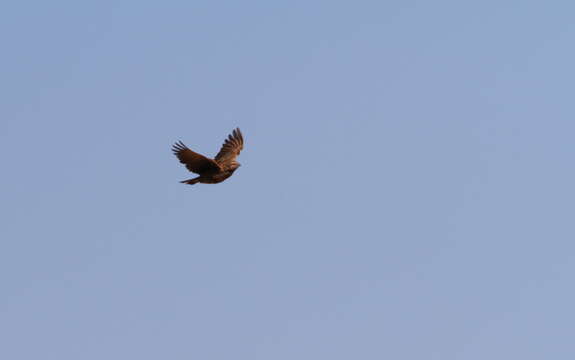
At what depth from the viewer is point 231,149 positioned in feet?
150

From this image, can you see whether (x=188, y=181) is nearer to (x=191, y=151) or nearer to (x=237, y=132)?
(x=191, y=151)

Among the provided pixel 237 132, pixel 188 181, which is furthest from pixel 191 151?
pixel 237 132

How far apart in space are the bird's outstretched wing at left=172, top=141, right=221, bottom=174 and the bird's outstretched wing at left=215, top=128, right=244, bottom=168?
4.18 feet

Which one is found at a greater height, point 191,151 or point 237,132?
point 237,132

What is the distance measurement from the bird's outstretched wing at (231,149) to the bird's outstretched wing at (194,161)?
4.18 feet

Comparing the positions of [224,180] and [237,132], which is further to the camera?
[237,132]

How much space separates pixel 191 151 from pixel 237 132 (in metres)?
6.02

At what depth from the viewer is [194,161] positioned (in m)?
41.8

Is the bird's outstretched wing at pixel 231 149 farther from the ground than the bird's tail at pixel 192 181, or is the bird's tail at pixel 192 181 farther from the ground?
the bird's outstretched wing at pixel 231 149

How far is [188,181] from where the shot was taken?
42156mm

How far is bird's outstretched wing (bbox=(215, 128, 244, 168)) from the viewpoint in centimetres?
4438

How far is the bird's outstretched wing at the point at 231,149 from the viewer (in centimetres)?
4438

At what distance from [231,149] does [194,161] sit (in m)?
4.16

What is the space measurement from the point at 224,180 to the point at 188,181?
5.34 ft
